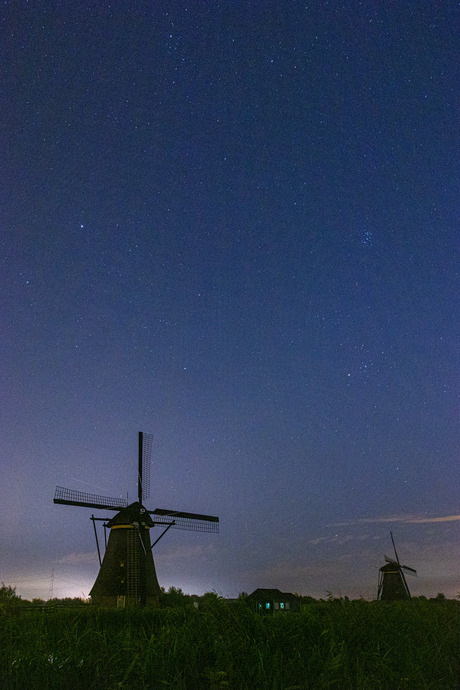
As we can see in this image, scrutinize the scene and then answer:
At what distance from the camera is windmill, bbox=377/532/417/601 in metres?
55.6

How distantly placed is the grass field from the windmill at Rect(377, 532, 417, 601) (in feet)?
168

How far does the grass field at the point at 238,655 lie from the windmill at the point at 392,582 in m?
51.3

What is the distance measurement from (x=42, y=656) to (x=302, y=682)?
130 inches

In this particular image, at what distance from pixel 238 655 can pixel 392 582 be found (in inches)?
2238

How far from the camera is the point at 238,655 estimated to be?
7.08 meters

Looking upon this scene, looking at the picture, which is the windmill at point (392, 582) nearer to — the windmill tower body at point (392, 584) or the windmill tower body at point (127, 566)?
Result: the windmill tower body at point (392, 584)

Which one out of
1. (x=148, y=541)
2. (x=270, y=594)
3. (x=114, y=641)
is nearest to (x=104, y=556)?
(x=148, y=541)

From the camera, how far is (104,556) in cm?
3422

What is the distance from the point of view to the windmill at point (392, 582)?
55.6 metres

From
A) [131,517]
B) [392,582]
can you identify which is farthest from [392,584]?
[131,517]

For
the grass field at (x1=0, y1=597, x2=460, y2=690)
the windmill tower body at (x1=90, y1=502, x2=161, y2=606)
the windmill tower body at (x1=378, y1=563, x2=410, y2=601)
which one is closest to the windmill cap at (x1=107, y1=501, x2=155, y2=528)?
the windmill tower body at (x1=90, y1=502, x2=161, y2=606)

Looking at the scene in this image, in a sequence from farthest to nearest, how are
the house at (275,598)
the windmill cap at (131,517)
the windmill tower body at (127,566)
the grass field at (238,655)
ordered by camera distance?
1. the house at (275,598)
2. the windmill cap at (131,517)
3. the windmill tower body at (127,566)
4. the grass field at (238,655)

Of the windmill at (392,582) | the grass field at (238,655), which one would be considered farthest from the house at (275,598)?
the grass field at (238,655)

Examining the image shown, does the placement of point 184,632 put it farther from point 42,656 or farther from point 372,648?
point 372,648
